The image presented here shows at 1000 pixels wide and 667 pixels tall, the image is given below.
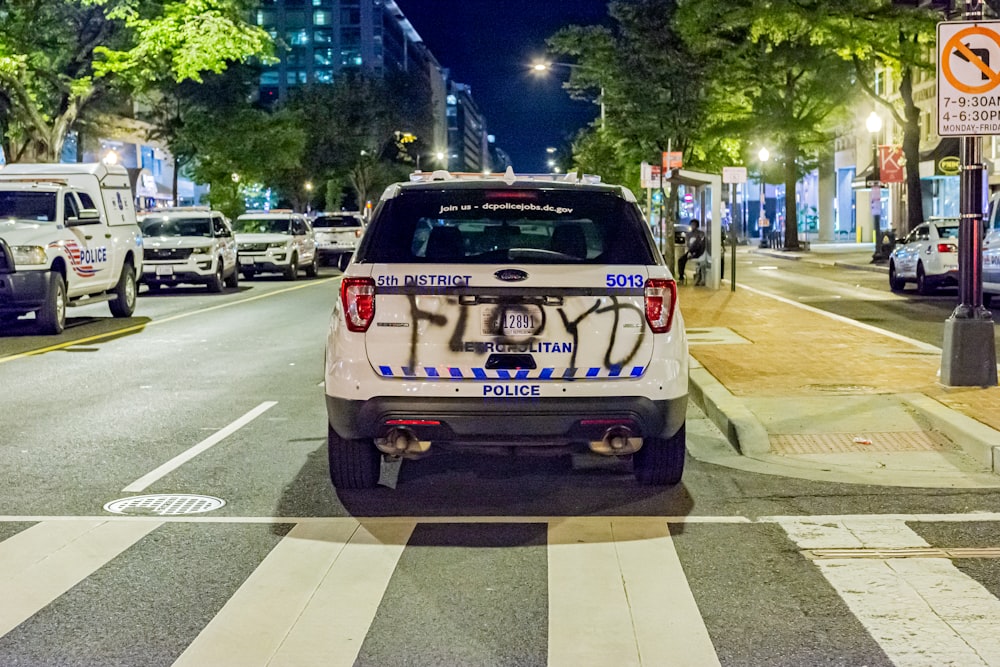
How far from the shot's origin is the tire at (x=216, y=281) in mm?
28969

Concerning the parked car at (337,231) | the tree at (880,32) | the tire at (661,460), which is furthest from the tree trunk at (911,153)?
the tire at (661,460)

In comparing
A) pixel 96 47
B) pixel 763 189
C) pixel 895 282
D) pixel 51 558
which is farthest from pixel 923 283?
pixel 763 189

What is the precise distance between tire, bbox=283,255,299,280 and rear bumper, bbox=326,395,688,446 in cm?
2875

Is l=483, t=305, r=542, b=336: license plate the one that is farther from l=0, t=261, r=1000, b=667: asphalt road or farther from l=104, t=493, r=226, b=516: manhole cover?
l=104, t=493, r=226, b=516: manhole cover

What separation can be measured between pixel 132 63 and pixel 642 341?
2610 cm

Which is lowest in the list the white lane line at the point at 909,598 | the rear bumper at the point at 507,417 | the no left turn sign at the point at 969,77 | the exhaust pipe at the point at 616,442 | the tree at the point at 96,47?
the white lane line at the point at 909,598

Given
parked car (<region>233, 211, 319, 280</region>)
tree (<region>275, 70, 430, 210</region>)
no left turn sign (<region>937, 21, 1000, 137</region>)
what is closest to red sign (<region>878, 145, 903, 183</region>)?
parked car (<region>233, 211, 319, 280</region>)

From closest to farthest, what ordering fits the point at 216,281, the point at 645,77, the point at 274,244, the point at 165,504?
1. the point at 165,504
2. the point at 216,281
3. the point at 274,244
4. the point at 645,77

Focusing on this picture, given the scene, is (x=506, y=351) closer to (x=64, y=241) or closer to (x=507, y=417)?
(x=507, y=417)

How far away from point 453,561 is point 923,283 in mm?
21501

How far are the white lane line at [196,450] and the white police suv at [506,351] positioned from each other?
5.24 feet

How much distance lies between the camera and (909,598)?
5555mm

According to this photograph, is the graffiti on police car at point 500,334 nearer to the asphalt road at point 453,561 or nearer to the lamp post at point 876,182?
the asphalt road at point 453,561

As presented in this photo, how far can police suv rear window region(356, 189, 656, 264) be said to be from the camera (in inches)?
286
